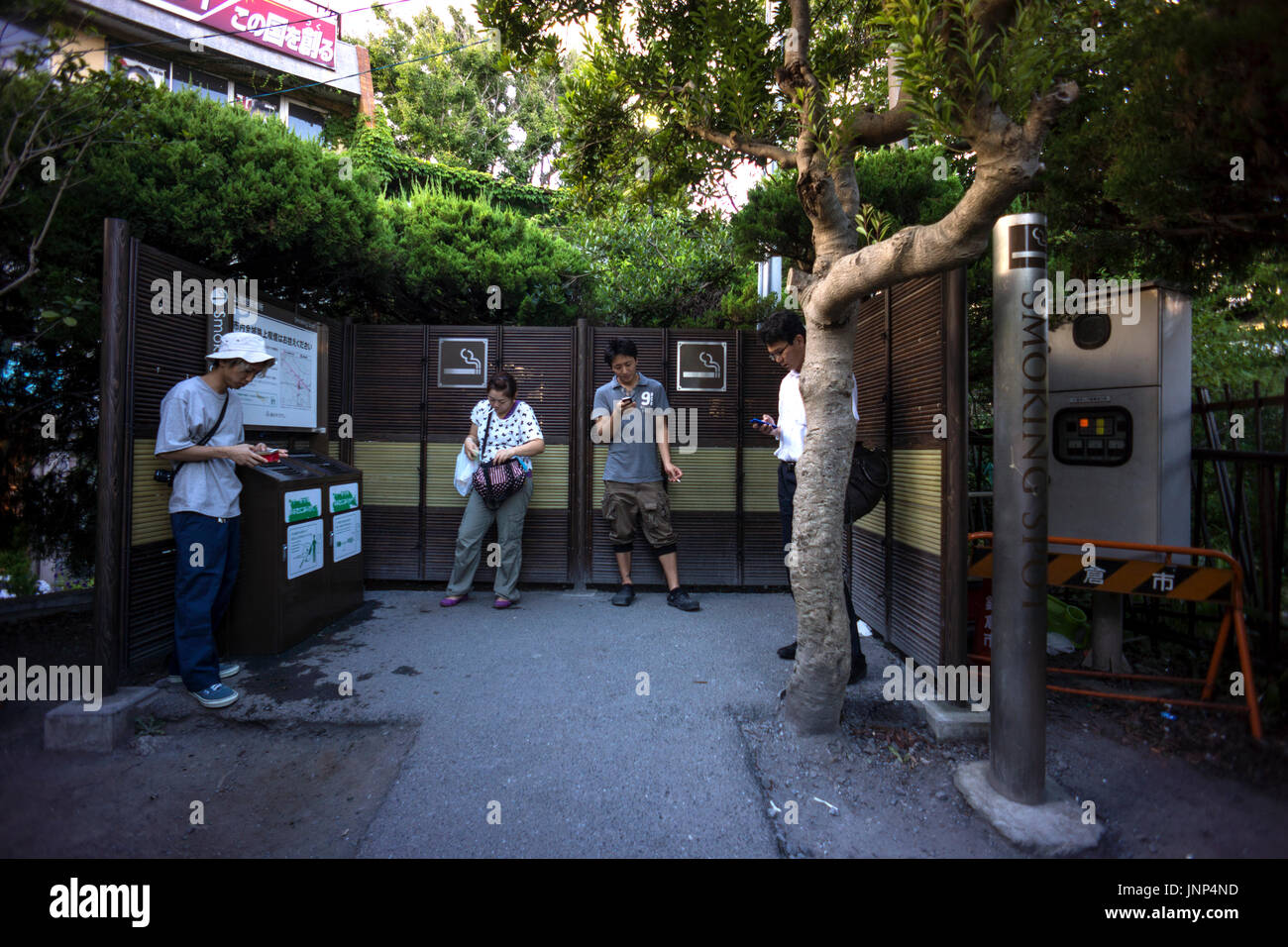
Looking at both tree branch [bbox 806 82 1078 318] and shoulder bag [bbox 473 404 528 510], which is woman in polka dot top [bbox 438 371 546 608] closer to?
shoulder bag [bbox 473 404 528 510]

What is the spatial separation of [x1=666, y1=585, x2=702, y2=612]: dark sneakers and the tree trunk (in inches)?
83.5

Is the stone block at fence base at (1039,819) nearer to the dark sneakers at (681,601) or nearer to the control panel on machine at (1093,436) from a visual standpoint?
the control panel on machine at (1093,436)

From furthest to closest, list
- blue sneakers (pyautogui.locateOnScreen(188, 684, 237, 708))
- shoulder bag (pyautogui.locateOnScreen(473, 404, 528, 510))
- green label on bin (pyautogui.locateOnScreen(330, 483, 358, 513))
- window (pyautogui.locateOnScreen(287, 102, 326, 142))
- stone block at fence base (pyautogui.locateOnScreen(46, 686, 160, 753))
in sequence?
window (pyautogui.locateOnScreen(287, 102, 326, 142)) < shoulder bag (pyautogui.locateOnScreen(473, 404, 528, 510)) < green label on bin (pyautogui.locateOnScreen(330, 483, 358, 513)) < blue sneakers (pyautogui.locateOnScreen(188, 684, 237, 708)) < stone block at fence base (pyautogui.locateOnScreen(46, 686, 160, 753))

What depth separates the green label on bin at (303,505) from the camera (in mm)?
4277

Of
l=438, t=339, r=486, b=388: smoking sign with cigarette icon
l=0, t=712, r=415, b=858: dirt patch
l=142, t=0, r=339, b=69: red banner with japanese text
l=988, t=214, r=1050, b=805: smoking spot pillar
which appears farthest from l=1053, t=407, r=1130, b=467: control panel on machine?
l=142, t=0, r=339, b=69: red banner with japanese text

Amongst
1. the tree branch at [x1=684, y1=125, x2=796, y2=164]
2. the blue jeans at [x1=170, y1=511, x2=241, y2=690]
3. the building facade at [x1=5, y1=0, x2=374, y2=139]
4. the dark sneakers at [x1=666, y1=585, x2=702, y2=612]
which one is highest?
Answer: the building facade at [x1=5, y1=0, x2=374, y2=139]

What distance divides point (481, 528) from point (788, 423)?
113 inches

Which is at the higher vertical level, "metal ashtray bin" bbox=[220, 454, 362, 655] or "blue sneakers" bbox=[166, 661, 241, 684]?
"metal ashtray bin" bbox=[220, 454, 362, 655]

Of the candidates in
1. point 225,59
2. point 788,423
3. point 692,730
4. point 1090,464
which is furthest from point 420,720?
Answer: point 225,59

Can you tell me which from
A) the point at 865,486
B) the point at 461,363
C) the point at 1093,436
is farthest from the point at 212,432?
the point at 1093,436

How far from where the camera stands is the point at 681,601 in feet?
17.7

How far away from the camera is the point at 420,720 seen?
333 cm

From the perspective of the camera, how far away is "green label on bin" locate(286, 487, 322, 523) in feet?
14.0

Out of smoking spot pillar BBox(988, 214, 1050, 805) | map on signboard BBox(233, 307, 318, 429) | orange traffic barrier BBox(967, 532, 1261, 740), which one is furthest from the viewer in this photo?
map on signboard BBox(233, 307, 318, 429)
